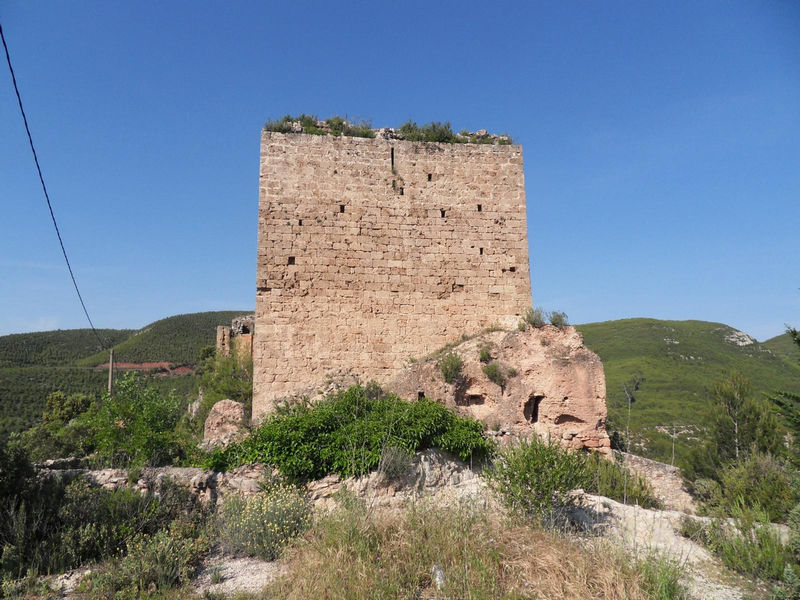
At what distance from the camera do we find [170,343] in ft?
147

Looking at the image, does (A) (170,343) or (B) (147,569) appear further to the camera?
(A) (170,343)

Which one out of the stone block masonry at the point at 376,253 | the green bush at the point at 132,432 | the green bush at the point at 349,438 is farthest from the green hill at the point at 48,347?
the green bush at the point at 349,438

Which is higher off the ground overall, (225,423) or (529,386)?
(529,386)

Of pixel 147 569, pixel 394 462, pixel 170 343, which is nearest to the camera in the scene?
pixel 147 569

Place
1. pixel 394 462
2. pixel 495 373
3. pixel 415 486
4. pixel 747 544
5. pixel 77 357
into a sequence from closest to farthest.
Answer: pixel 747 544 < pixel 394 462 < pixel 415 486 < pixel 495 373 < pixel 77 357

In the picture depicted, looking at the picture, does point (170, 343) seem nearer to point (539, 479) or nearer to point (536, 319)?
point (536, 319)

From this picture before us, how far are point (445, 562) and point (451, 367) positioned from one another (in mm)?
5218

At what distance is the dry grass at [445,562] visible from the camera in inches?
165

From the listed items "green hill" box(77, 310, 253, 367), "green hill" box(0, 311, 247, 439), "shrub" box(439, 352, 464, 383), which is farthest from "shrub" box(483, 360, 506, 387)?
"green hill" box(77, 310, 253, 367)

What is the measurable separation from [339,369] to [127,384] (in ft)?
14.8

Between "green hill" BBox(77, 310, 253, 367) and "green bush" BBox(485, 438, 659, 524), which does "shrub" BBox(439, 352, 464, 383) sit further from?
"green hill" BBox(77, 310, 253, 367)

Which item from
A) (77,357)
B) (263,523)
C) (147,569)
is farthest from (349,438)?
(77,357)

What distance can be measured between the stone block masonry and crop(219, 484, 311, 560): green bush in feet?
10.9

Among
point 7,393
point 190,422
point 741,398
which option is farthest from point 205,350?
point 741,398
